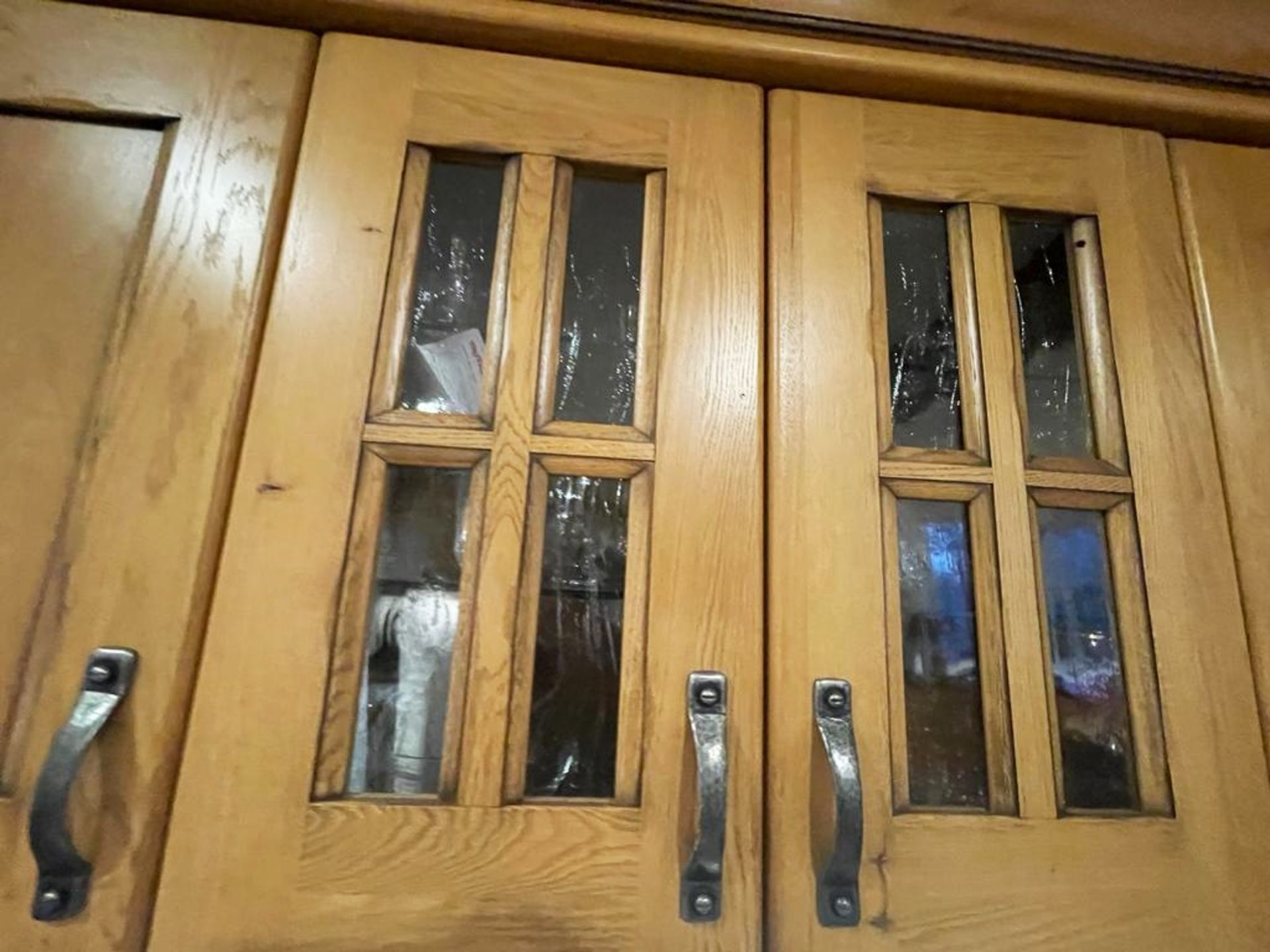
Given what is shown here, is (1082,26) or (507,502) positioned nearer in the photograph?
(507,502)

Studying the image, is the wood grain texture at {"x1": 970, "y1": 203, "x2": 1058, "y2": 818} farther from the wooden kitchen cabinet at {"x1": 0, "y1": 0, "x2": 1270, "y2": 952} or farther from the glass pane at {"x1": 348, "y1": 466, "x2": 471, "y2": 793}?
the glass pane at {"x1": 348, "y1": 466, "x2": 471, "y2": 793}

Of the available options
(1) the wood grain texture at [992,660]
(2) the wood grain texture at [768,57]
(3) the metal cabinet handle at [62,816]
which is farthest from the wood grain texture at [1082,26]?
(3) the metal cabinet handle at [62,816]

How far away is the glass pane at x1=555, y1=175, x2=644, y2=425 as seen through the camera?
0.59m

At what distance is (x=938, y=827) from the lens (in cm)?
51

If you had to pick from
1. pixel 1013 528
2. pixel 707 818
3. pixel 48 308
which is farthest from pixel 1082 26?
pixel 48 308

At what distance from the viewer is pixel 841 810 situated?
469 mm

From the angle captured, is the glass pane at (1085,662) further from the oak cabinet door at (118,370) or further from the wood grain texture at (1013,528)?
the oak cabinet door at (118,370)

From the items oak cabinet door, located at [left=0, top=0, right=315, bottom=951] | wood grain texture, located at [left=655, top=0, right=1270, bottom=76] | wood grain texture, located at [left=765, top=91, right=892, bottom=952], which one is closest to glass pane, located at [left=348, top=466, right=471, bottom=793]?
oak cabinet door, located at [left=0, top=0, right=315, bottom=951]

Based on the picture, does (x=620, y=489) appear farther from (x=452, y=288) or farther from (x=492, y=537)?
(x=452, y=288)

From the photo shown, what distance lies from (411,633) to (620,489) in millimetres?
164

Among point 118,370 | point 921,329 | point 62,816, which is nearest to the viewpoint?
point 62,816

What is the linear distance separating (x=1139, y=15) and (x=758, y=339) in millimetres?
428

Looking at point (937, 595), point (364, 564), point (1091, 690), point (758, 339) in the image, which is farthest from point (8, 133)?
point (1091, 690)

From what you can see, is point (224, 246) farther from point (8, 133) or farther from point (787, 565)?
point (787, 565)
